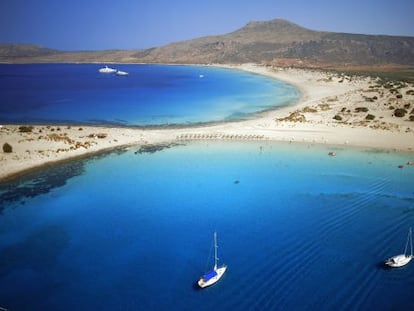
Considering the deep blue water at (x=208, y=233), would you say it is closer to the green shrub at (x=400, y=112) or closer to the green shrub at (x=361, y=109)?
the green shrub at (x=400, y=112)

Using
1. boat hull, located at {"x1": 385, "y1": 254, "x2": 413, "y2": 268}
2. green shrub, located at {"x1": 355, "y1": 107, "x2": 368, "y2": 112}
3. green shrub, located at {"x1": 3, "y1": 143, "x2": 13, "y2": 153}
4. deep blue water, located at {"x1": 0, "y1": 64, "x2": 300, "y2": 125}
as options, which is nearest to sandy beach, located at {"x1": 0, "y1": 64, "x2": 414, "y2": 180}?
green shrub, located at {"x1": 355, "y1": 107, "x2": 368, "y2": 112}

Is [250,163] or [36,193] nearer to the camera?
[36,193]

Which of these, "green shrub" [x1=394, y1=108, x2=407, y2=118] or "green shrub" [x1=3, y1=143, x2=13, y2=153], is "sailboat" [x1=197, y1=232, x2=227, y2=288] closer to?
"green shrub" [x1=3, y1=143, x2=13, y2=153]

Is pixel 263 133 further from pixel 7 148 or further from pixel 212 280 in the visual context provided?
pixel 7 148

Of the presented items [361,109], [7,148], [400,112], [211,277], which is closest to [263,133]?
[361,109]

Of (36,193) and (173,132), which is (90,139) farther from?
(36,193)

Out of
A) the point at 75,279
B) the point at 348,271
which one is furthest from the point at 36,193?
the point at 348,271
